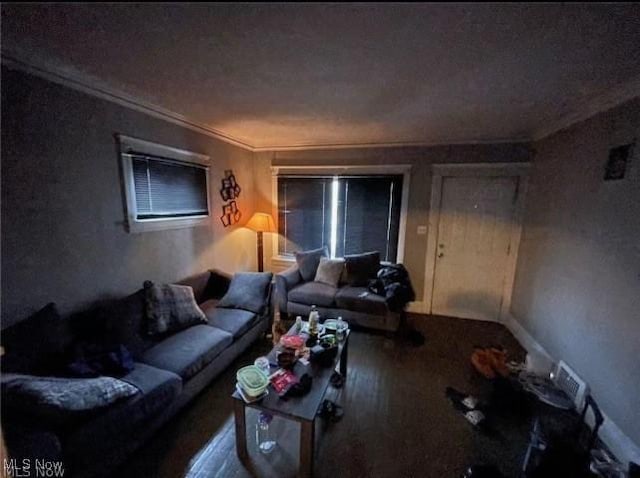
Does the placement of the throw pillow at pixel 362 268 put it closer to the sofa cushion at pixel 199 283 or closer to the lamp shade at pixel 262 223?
the lamp shade at pixel 262 223

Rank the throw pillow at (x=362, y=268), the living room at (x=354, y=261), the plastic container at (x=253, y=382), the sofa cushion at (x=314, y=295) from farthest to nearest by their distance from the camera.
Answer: the throw pillow at (x=362, y=268) → the sofa cushion at (x=314, y=295) → the plastic container at (x=253, y=382) → the living room at (x=354, y=261)

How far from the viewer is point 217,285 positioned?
3141mm

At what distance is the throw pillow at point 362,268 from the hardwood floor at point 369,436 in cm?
117

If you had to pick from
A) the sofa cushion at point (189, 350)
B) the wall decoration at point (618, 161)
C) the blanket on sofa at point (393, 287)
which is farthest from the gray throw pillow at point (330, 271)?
the wall decoration at point (618, 161)

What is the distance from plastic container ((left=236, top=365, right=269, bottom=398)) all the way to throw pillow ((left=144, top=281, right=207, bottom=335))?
1011mm

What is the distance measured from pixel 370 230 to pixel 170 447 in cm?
316

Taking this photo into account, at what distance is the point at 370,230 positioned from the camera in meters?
3.91

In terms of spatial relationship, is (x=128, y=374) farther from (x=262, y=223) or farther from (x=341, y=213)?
(x=341, y=213)

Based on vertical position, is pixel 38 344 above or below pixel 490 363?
above

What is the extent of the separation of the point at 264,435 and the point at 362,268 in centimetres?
222

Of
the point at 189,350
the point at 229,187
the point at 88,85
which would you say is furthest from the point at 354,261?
the point at 88,85

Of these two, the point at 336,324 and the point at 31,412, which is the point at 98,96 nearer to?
the point at 31,412

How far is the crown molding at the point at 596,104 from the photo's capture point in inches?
70.0

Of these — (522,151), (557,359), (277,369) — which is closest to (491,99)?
(522,151)
